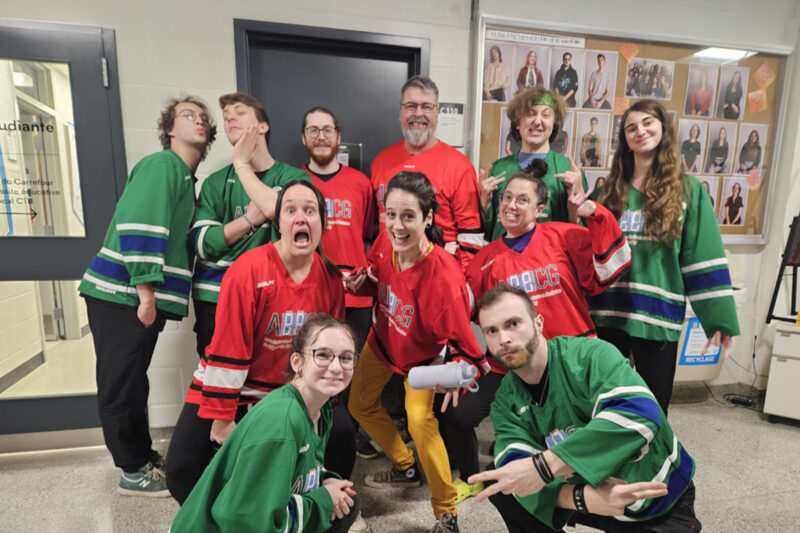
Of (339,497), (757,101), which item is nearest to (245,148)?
(339,497)

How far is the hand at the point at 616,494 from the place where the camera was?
45.6 inches

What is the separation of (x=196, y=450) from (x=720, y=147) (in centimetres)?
371

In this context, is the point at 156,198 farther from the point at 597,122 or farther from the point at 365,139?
the point at 597,122

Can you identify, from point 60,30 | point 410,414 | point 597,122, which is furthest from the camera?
point 597,122

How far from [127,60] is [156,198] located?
40.9 inches

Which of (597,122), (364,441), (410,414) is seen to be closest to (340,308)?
(410,414)

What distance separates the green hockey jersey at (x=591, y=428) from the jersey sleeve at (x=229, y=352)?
0.90m

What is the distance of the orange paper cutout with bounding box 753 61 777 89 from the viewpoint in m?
2.99

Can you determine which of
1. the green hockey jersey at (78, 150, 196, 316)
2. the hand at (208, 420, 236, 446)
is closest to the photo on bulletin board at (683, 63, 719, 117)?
the green hockey jersey at (78, 150, 196, 316)

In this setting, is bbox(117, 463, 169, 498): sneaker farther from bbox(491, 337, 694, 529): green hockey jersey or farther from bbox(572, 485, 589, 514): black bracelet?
bbox(572, 485, 589, 514): black bracelet

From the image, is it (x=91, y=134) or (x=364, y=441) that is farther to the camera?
(x=364, y=441)

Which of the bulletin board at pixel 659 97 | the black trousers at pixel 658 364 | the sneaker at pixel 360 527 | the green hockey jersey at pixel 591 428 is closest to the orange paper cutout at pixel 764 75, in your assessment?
the bulletin board at pixel 659 97

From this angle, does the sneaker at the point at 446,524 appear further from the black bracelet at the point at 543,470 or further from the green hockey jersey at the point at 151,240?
the green hockey jersey at the point at 151,240

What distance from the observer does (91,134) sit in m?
2.25
